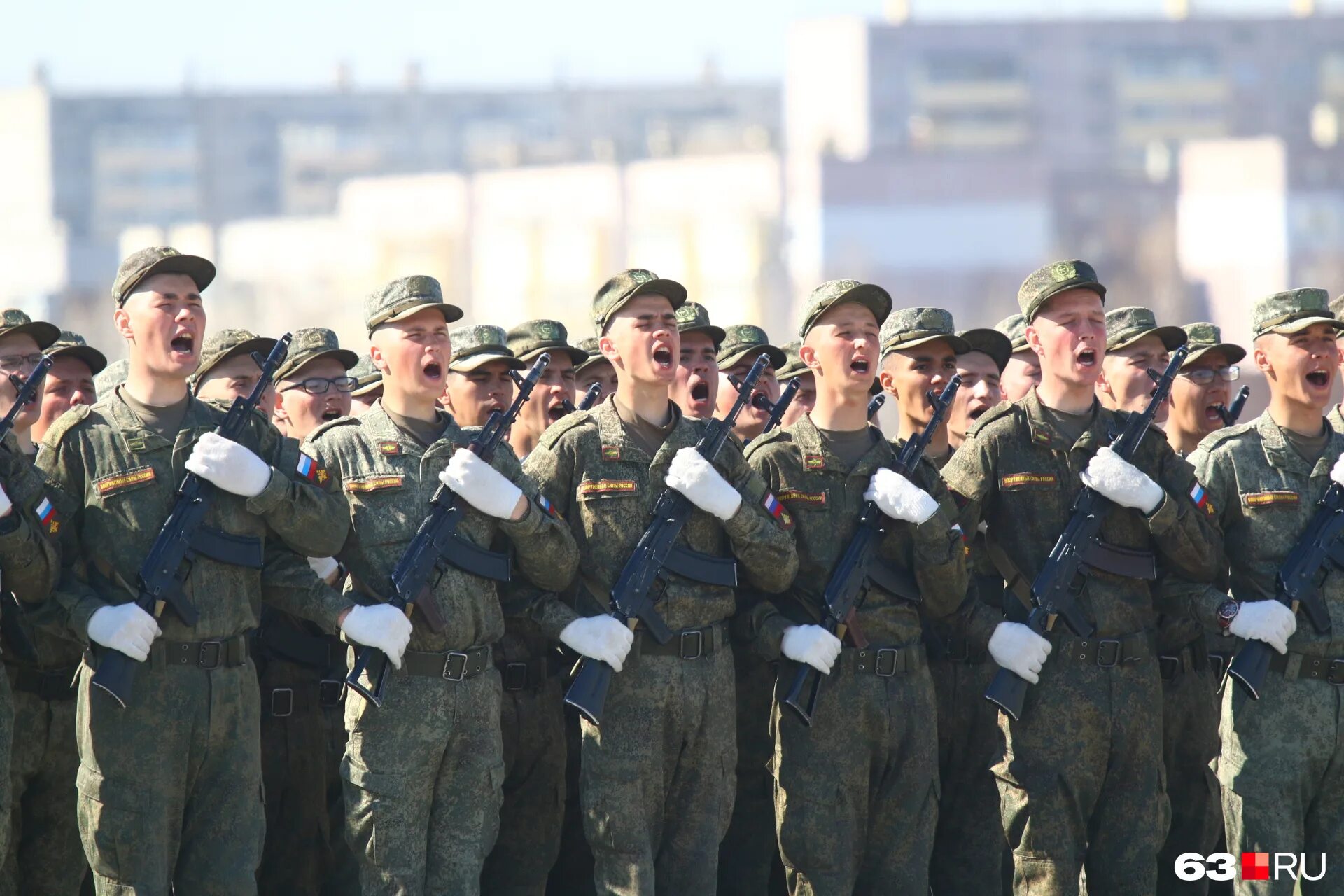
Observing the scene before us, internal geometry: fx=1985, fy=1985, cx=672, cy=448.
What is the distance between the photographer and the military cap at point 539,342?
34.8 ft

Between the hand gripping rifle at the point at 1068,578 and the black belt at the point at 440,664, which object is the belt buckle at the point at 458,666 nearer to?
the black belt at the point at 440,664

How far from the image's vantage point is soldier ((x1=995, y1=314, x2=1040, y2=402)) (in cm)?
1137

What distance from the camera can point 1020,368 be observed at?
1150 centimetres

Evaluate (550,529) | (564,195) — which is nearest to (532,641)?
(550,529)

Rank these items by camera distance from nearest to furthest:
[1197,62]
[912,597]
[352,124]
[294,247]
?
[912,597] → [294,247] → [1197,62] → [352,124]

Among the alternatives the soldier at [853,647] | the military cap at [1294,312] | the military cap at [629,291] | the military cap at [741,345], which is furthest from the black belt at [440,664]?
the military cap at [1294,312]

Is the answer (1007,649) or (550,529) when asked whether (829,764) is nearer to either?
(1007,649)

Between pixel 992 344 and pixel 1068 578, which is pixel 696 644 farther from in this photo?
pixel 992 344

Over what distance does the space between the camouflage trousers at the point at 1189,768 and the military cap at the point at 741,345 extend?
9.65ft

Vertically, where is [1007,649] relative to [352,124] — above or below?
below

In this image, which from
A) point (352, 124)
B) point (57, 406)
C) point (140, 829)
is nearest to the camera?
point (140, 829)

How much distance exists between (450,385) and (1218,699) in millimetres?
4087

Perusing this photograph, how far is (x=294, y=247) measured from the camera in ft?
285

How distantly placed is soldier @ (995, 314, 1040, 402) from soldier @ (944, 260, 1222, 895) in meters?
2.37
